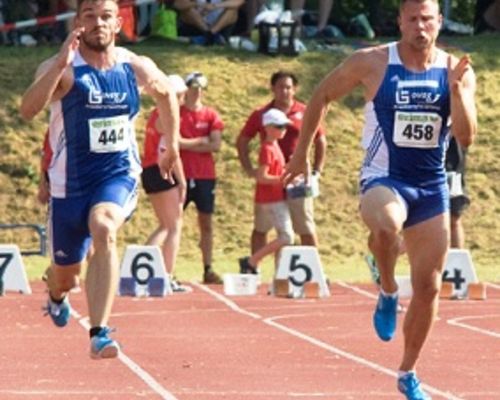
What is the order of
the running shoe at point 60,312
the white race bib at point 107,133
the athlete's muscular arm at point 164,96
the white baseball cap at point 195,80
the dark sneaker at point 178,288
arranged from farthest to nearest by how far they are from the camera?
the white baseball cap at point 195,80 → the dark sneaker at point 178,288 → the running shoe at point 60,312 → the athlete's muscular arm at point 164,96 → the white race bib at point 107,133

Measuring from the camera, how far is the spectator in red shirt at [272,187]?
19.0 metres

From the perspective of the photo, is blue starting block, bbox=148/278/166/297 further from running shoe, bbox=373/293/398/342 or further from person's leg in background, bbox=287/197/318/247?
running shoe, bbox=373/293/398/342

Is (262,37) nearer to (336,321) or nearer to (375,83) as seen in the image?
(336,321)

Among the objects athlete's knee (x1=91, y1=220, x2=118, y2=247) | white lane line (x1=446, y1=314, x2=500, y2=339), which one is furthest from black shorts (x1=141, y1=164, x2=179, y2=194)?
athlete's knee (x1=91, y1=220, x2=118, y2=247)

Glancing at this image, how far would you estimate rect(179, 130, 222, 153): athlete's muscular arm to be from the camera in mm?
19203

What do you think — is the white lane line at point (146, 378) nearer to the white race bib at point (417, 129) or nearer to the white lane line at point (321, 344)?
the white lane line at point (321, 344)

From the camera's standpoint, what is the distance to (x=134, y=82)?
11.8 metres

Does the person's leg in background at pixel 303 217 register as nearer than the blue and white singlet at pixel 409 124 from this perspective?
No

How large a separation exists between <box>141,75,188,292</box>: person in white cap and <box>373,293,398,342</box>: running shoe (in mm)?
6584

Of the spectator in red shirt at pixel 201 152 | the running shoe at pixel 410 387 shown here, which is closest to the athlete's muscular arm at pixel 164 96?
the running shoe at pixel 410 387

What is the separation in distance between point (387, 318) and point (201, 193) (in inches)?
315

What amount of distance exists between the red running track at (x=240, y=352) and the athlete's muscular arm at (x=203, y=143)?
5.16 ft

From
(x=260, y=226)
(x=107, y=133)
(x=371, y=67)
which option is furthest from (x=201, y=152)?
(x=371, y=67)

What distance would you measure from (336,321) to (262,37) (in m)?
11.2
